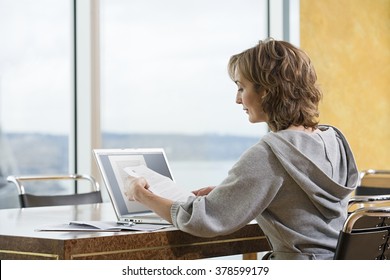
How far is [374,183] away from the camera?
4805 millimetres

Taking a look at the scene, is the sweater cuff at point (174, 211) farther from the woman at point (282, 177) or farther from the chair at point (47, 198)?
the chair at point (47, 198)

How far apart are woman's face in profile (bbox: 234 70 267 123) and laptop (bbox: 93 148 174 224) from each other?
41cm

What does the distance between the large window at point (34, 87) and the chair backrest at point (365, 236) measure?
2.66 m

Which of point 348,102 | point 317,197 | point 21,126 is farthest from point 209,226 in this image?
point 348,102

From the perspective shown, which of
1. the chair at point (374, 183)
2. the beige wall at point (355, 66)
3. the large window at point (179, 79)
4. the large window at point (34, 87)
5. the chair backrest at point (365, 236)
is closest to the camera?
the chair backrest at point (365, 236)

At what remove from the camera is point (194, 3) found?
5.27 meters

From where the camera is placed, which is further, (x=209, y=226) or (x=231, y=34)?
(x=231, y=34)

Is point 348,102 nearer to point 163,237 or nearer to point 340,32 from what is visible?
point 340,32

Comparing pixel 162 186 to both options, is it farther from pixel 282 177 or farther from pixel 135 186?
pixel 282 177

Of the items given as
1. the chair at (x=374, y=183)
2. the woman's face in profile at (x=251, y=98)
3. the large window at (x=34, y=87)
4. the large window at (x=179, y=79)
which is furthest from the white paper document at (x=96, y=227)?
the large window at (x=179, y=79)

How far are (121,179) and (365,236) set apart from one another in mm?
807

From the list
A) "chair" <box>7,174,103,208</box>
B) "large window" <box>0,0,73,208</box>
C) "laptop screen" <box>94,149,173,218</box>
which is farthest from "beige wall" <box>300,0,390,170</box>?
"laptop screen" <box>94,149,173,218</box>

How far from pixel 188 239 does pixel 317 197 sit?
379mm

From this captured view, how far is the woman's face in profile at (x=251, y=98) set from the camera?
2.29 meters
